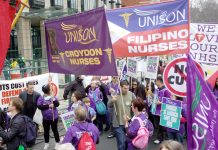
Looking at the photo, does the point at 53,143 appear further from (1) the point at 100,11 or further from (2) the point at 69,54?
(1) the point at 100,11

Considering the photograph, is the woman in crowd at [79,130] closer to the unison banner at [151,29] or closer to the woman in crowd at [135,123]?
the woman in crowd at [135,123]

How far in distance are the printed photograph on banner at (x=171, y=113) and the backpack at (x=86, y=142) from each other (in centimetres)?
226

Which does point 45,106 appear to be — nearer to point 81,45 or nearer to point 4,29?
point 81,45

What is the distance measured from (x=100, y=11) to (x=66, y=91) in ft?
14.4

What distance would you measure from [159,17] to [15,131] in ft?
8.64

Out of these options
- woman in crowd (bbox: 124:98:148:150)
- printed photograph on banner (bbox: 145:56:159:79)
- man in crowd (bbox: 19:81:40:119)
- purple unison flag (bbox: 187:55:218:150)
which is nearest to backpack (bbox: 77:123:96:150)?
woman in crowd (bbox: 124:98:148:150)

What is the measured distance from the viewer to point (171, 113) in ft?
20.0

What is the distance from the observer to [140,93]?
7707 millimetres

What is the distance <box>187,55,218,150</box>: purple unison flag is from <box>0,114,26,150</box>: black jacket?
2.47 meters

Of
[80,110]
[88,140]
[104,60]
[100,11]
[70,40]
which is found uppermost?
[100,11]

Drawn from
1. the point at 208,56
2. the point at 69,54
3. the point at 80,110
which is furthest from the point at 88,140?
the point at 208,56

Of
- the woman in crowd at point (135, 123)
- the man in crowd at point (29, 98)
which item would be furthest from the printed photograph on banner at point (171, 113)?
the man in crowd at point (29, 98)

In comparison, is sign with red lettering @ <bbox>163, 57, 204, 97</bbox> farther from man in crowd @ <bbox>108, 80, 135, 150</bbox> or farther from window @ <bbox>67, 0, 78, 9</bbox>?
window @ <bbox>67, 0, 78, 9</bbox>

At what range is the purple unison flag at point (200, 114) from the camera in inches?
111
